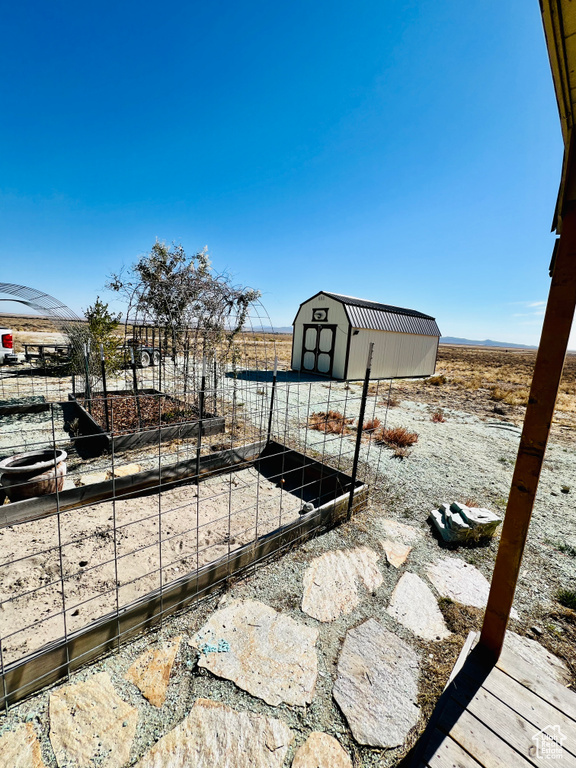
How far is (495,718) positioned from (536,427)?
1527mm

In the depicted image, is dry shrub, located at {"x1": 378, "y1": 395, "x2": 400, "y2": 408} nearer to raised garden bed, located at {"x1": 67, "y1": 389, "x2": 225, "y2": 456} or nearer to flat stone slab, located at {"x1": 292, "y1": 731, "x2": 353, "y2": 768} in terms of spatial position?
raised garden bed, located at {"x1": 67, "y1": 389, "x2": 225, "y2": 456}

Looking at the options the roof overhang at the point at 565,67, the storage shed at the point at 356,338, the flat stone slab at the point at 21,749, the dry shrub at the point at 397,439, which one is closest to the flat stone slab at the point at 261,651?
the flat stone slab at the point at 21,749

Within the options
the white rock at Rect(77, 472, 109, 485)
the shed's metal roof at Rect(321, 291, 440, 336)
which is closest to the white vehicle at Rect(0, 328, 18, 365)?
the white rock at Rect(77, 472, 109, 485)

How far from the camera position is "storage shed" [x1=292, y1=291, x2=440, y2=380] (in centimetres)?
1481

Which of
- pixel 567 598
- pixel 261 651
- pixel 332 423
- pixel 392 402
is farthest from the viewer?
pixel 392 402

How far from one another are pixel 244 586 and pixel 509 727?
1.88 m

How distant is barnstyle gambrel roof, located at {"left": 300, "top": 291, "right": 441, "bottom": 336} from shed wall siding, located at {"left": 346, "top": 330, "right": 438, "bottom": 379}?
0.29 meters

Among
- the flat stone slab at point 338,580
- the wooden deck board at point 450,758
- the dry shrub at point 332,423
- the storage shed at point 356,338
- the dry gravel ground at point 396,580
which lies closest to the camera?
the wooden deck board at point 450,758

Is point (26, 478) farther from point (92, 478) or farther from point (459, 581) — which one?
point (459, 581)

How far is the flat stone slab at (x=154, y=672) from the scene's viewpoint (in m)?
1.89

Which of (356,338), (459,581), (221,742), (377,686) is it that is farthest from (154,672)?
(356,338)

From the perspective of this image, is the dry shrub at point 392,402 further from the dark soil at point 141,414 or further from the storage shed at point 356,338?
the dark soil at point 141,414

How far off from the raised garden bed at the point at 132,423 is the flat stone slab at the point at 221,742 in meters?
3.40

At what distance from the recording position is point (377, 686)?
202 cm
